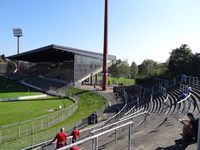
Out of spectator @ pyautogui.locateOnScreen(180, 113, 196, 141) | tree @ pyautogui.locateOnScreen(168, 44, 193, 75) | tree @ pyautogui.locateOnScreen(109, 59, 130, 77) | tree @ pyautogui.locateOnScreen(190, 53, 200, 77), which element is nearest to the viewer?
spectator @ pyautogui.locateOnScreen(180, 113, 196, 141)

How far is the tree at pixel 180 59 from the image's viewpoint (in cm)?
4750

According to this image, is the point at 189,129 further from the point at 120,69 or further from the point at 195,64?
the point at 120,69

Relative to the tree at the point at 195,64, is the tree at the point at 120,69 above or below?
above

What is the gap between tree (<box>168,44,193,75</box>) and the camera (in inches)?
1870

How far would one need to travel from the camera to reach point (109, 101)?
4200 centimetres

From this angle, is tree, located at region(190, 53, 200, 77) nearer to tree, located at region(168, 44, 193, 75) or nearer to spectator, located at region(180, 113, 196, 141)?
tree, located at region(168, 44, 193, 75)

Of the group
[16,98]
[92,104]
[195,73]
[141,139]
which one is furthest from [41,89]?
[141,139]

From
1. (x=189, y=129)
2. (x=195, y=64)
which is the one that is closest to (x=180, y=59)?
(x=195, y=64)

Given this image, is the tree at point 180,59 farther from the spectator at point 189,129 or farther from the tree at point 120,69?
the tree at point 120,69

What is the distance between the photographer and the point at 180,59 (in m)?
49.2

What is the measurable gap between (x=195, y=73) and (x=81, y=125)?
25706 millimetres

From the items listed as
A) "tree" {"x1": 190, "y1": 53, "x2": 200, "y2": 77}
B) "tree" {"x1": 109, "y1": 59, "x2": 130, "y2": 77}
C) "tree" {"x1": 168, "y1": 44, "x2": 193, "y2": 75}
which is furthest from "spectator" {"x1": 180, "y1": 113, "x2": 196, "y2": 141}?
"tree" {"x1": 109, "y1": 59, "x2": 130, "y2": 77}

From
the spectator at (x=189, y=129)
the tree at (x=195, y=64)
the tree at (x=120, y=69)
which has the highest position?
the tree at (x=120, y=69)

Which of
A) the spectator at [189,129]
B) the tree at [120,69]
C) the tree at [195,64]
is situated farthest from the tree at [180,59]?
the tree at [120,69]
